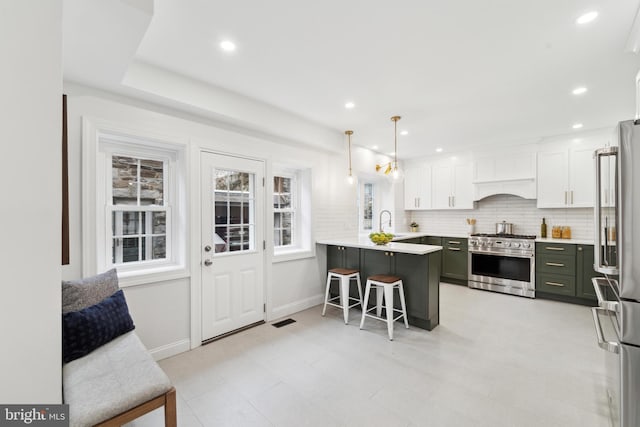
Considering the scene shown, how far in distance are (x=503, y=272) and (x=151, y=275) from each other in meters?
5.17

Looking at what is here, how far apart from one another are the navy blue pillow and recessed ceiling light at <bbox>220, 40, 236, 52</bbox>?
2032 mm

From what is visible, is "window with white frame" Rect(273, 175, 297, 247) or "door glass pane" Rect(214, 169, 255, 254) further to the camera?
"window with white frame" Rect(273, 175, 297, 247)

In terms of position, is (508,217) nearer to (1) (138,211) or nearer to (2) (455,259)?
(2) (455,259)

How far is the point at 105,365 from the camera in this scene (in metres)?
1.58

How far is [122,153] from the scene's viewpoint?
263 cm

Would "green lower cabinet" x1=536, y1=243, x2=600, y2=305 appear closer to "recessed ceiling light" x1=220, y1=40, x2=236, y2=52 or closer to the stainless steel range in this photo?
the stainless steel range

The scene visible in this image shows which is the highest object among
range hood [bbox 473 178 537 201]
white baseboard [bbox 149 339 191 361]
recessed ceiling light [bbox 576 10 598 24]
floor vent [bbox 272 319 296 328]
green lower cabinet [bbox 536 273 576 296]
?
recessed ceiling light [bbox 576 10 598 24]

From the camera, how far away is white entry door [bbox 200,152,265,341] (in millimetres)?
3025

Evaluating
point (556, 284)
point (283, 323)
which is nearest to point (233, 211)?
point (283, 323)

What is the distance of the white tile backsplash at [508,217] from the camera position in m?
4.60

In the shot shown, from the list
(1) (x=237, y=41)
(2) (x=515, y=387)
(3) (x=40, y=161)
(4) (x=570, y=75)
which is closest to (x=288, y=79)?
(1) (x=237, y=41)

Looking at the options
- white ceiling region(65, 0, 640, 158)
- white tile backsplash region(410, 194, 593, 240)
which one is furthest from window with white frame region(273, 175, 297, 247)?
white tile backsplash region(410, 194, 593, 240)

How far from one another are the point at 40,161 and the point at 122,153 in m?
1.86
